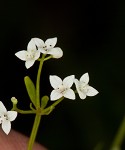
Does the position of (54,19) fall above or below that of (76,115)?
above

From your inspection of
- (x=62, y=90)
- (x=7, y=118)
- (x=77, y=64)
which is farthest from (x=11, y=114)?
(x=77, y=64)

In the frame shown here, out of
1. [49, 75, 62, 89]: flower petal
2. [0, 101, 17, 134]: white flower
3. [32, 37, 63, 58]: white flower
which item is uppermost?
[32, 37, 63, 58]: white flower

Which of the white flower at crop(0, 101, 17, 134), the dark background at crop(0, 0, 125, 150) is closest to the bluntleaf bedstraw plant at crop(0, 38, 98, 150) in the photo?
the white flower at crop(0, 101, 17, 134)

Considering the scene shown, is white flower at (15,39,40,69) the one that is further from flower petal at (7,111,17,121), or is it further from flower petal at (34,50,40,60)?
flower petal at (7,111,17,121)

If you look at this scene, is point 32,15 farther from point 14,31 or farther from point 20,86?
point 20,86

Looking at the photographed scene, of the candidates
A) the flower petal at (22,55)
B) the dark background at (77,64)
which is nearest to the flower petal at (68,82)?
the flower petal at (22,55)

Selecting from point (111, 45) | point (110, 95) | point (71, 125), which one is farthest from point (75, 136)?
point (111, 45)

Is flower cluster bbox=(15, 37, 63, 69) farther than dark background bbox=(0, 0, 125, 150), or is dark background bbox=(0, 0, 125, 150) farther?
dark background bbox=(0, 0, 125, 150)

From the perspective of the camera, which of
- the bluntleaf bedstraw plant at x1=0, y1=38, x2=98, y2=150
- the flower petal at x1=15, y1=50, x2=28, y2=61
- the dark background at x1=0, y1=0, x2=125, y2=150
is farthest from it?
the dark background at x1=0, y1=0, x2=125, y2=150
